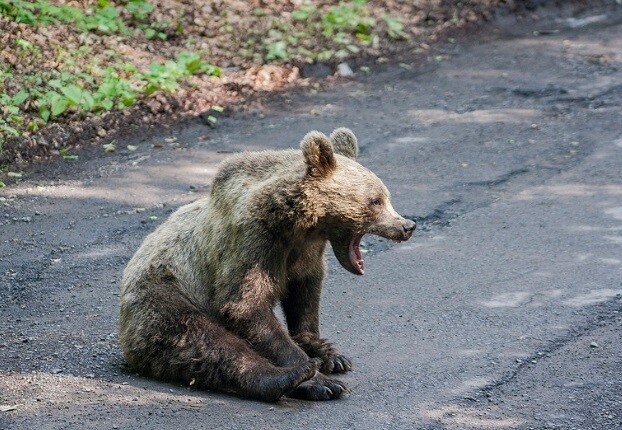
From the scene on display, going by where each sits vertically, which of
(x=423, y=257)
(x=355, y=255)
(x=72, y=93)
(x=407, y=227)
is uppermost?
(x=72, y=93)

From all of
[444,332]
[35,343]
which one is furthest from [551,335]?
[35,343]

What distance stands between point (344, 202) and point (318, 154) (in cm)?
33

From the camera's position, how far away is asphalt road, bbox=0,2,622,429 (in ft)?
16.9

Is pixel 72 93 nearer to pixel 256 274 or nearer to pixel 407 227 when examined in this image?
pixel 256 274

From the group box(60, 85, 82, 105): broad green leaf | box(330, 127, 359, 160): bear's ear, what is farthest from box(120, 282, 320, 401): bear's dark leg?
box(60, 85, 82, 105): broad green leaf

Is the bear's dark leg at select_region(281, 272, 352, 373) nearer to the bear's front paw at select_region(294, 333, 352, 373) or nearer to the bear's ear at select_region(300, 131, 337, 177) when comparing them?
the bear's front paw at select_region(294, 333, 352, 373)

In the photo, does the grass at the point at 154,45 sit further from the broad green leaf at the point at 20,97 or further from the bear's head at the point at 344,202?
the bear's head at the point at 344,202

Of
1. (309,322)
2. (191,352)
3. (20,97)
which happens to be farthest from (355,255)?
(20,97)

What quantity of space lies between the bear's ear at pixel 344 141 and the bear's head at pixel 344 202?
0.69 feet

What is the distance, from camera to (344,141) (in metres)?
5.73

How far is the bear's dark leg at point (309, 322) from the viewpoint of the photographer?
560 cm

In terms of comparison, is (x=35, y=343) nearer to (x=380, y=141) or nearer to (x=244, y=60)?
(x=380, y=141)

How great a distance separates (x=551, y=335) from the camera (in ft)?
19.9

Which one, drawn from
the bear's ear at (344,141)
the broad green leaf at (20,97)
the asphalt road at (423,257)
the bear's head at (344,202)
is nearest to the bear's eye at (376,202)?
the bear's head at (344,202)
